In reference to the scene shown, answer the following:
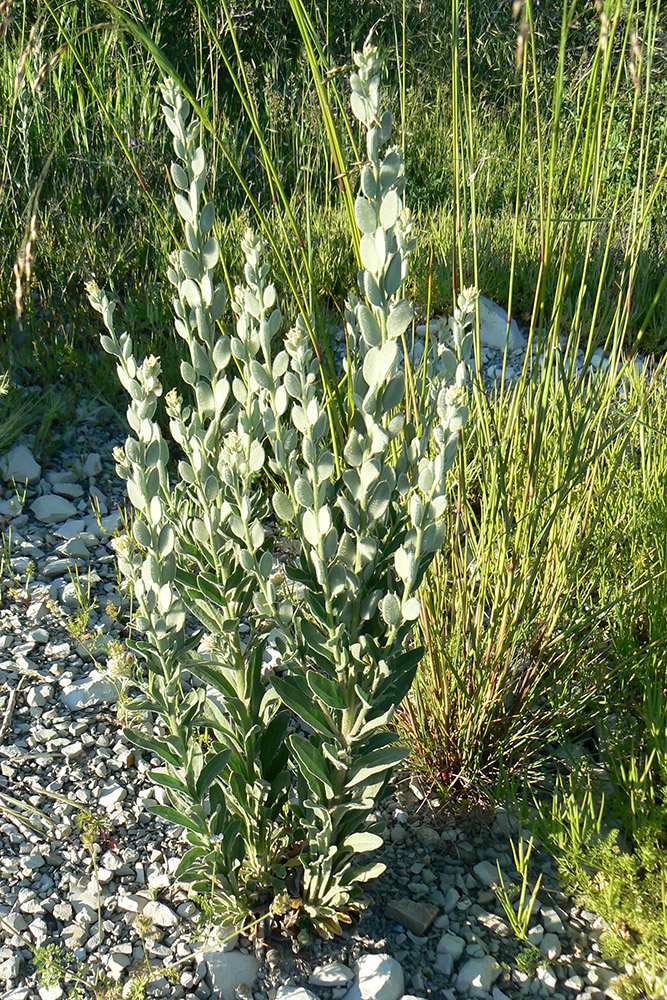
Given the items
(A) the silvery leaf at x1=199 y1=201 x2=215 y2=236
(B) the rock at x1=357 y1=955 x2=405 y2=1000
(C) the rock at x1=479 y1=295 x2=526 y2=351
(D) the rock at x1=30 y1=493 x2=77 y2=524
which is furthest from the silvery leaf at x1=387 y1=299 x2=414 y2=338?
(C) the rock at x1=479 y1=295 x2=526 y2=351

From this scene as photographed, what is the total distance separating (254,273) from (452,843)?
1247 millimetres

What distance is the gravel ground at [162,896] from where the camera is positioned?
55.8 inches

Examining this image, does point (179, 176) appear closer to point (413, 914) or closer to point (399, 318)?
point (399, 318)

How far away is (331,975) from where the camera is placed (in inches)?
55.1

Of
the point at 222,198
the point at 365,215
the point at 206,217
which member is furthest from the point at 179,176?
the point at 222,198

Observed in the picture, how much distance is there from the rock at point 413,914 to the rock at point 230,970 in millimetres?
281

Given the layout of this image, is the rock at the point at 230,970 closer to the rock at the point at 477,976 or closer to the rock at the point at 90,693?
the rock at the point at 477,976

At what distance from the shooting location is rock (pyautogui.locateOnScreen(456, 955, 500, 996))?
4.75 feet

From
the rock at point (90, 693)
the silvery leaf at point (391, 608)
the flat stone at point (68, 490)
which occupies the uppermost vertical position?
the silvery leaf at point (391, 608)

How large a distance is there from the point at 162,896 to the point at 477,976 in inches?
23.7

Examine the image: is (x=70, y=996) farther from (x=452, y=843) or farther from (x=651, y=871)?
(x=651, y=871)

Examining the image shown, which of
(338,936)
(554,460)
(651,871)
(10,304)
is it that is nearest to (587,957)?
(651,871)

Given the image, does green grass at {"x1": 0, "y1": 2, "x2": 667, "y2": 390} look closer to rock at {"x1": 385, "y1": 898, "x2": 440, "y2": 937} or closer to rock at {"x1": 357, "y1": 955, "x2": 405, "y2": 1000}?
rock at {"x1": 385, "y1": 898, "x2": 440, "y2": 937}

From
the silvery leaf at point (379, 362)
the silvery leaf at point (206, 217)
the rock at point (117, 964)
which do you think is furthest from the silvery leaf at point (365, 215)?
the rock at point (117, 964)
